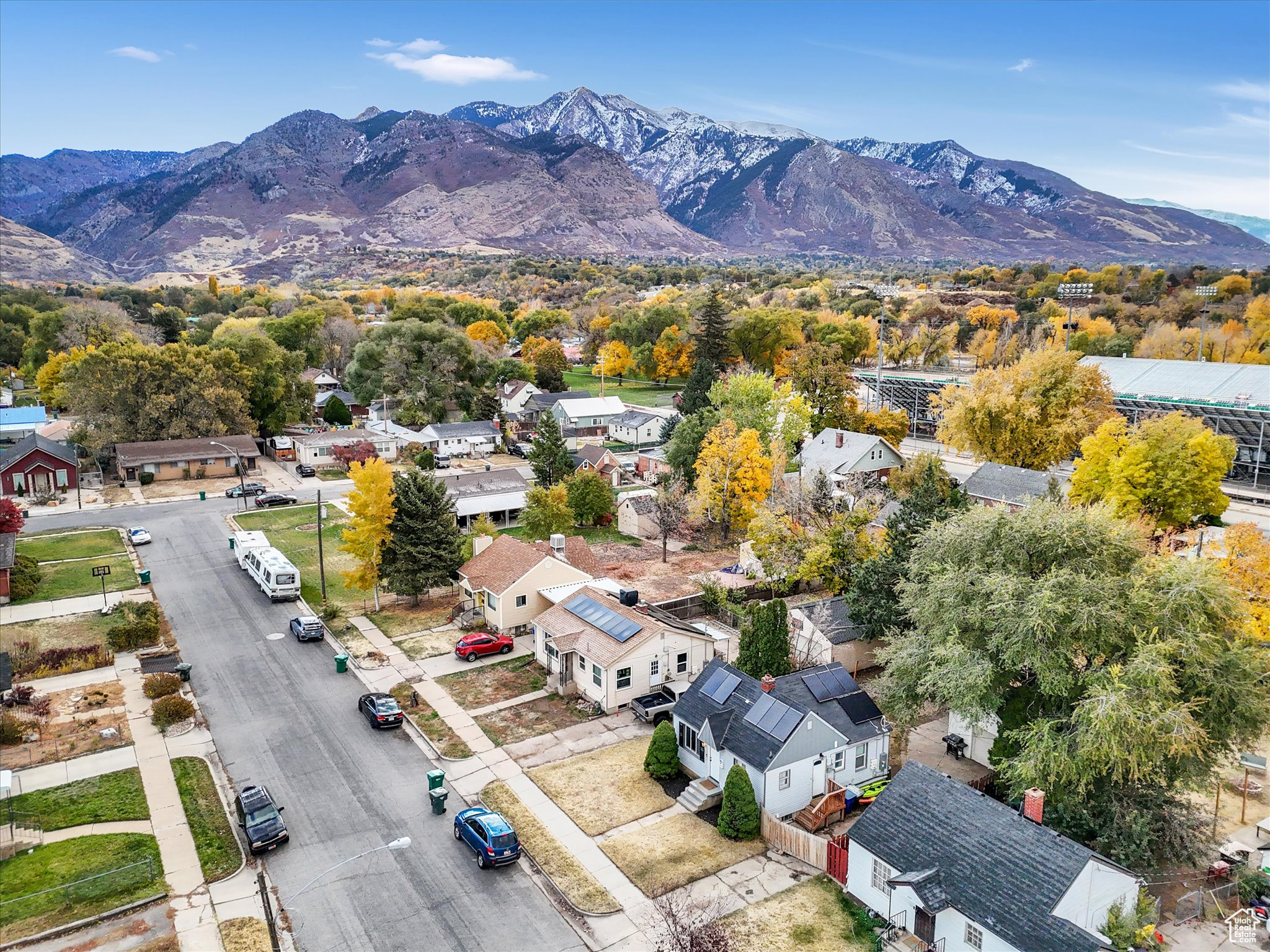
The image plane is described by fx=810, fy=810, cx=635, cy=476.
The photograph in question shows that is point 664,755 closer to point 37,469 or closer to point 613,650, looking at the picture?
point 613,650

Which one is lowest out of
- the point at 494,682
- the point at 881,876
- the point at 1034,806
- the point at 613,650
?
the point at 494,682

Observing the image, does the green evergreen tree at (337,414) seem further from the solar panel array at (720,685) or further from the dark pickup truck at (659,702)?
the solar panel array at (720,685)

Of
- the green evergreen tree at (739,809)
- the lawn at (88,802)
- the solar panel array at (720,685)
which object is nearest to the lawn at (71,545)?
the lawn at (88,802)

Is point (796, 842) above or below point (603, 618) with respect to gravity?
below

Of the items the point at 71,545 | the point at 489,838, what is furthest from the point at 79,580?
the point at 489,838

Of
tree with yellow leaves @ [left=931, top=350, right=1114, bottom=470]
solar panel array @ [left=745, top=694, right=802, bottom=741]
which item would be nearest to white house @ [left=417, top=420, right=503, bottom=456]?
tree with yellow leaves @ [left=931, top=350, right=1114, bottom=470]

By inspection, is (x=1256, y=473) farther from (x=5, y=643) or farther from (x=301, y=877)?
(x=5, y=643)
